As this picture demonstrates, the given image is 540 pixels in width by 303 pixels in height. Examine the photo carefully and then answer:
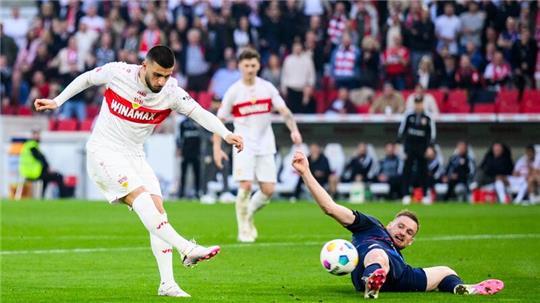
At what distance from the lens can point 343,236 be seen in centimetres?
1938

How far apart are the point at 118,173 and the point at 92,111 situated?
25.9m

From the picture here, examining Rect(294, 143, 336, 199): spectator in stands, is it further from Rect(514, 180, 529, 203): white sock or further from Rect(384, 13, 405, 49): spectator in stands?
Rect(514, 180, 529, 203): white sock

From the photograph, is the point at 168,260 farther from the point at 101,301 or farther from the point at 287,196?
the point at 287,196

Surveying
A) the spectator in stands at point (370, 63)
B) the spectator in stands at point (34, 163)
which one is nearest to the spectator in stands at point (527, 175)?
the spectator in stands at point (370, 63)

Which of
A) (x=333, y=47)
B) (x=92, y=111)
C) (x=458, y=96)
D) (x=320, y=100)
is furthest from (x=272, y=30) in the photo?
(x=92, y=111)

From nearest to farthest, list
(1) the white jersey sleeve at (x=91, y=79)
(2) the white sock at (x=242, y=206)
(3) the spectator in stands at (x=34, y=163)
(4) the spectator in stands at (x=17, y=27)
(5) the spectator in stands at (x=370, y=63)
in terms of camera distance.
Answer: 1. (1) the white jersey sleeve at (x=91, y=79)
2. (2) the white sock at (x=242, y=206)
3. (5) the spectator in stands at (x=370, y=63)
4. (3) the spectator in stands at (x=34, y=163)
5. (4) the spectator in stands at (x=17, y=27)

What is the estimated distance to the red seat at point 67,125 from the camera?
1423 inches

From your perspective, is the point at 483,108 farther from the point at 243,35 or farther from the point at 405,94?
the point at 243,35

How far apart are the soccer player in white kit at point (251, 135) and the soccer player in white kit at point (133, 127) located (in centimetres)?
701

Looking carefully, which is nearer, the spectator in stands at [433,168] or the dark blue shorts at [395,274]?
the dark blue shorts at [395,274]

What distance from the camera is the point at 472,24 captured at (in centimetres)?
3178

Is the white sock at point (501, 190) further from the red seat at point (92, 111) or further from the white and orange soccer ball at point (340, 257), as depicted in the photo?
the white and orange soccer ball at point (340, 257)

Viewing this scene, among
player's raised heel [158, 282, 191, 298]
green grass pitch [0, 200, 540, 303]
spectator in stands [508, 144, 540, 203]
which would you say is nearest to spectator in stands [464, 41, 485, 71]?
spectator in stands [508, 144, 540, 203]

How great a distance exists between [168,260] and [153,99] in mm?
1504
